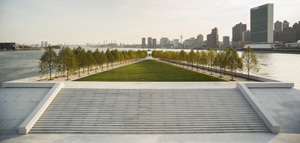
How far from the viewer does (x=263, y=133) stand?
1814cm

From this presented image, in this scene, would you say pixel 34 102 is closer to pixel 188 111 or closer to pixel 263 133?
pixel 188 111

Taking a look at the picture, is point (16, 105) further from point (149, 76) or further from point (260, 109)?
point (260, 109)

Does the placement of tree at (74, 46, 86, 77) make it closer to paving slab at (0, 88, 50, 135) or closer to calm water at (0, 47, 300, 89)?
paving slab at (0, 88, 50, 135)

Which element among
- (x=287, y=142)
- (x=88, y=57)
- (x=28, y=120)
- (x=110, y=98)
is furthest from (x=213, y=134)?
(x=88, y=57)

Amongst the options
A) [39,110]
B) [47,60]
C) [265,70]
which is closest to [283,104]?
[39,110]

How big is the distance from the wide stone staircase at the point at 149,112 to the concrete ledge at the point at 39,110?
13.4 inches

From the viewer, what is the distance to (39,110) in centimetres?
1998

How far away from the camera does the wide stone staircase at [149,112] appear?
18.5 meters

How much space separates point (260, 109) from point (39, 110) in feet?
63.2

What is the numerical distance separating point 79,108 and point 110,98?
10.0 feet

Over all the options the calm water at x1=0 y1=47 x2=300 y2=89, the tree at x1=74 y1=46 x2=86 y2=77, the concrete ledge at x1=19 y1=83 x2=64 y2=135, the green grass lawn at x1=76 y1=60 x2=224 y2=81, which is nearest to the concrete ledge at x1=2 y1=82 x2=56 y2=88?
the concrete ledge at x1=19 y1=83 x2=64 y2=135

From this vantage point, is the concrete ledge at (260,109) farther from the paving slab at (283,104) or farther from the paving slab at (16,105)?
the paving slab at (16,105)

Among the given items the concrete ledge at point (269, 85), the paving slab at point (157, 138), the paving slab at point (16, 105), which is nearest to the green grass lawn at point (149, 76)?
the concrete ledge at point (269, 85)

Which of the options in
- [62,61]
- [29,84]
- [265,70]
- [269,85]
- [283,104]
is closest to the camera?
[283,104]
